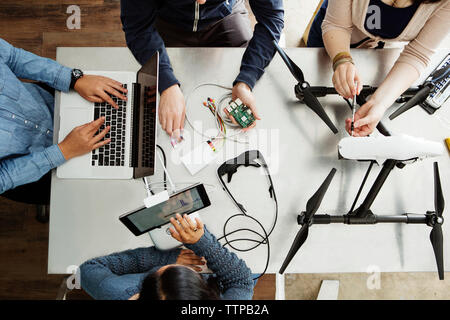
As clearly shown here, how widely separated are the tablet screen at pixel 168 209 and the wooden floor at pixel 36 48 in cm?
84

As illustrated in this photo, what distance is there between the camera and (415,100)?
41.7 inches

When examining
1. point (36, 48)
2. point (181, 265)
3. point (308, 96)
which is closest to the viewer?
point (181, 265)

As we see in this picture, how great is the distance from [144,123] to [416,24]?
959 millimetres

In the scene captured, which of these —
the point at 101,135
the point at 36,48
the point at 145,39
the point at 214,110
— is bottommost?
the point at 101,135

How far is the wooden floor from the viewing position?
5.46ft

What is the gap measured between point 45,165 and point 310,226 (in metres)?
0.92

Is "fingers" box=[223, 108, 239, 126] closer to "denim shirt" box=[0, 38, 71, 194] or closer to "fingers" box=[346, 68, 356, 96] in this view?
"fingers" box=[346, 68, 356, 96]

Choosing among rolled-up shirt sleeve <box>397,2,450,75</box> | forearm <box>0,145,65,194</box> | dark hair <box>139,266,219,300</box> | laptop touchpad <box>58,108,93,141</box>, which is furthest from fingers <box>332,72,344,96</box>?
A: forearm <box>0,145,65,194</box>

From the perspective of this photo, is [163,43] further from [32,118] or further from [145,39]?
[32,118]

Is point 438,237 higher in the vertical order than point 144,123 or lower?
lower

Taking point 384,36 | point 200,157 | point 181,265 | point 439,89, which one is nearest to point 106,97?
point 200,157

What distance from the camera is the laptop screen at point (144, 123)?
1.00 meters

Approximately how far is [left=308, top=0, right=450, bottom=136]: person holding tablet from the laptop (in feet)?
2.15
